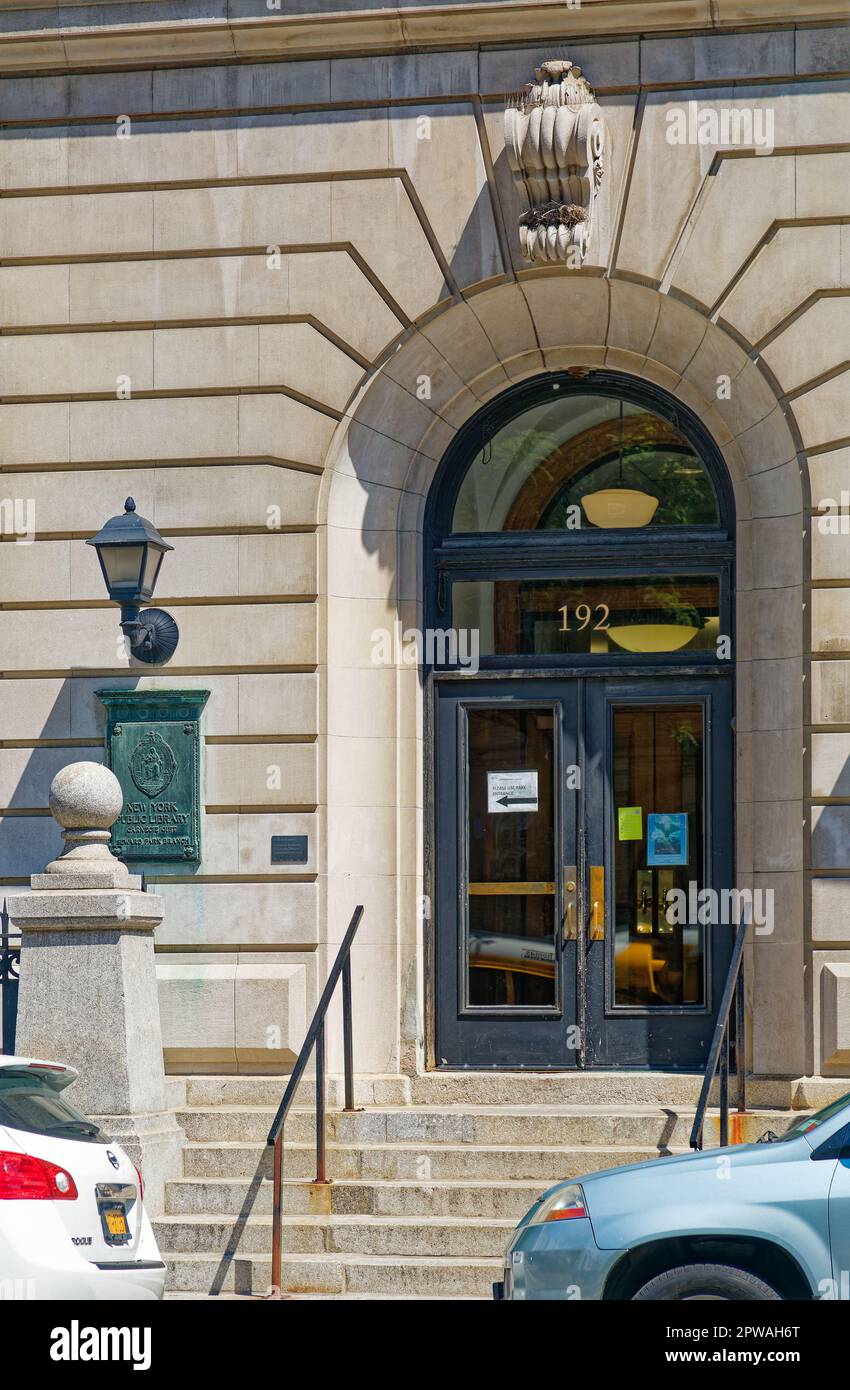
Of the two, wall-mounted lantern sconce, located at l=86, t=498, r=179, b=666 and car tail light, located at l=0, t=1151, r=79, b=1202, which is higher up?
wall-mounted lantern sconce, located at l=86, t=498, r=179, b=666

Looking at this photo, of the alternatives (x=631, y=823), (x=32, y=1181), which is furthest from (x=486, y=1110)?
(x=32, y=1181)

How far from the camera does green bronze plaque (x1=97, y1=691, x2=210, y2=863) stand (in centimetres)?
1273

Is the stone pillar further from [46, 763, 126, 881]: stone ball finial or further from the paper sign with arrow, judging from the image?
the paper sign with arrow

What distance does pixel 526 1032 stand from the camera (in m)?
13.0

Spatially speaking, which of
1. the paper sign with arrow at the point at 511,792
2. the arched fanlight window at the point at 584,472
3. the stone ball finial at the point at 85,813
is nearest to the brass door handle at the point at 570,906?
the paper sign with arrow at the point at 511,792

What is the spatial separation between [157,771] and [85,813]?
3.76 ft

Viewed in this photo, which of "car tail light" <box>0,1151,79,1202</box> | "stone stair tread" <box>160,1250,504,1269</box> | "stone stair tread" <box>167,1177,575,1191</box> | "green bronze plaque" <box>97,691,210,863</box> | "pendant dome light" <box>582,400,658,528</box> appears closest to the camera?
"car tail light" <box>0,1151,79,1202</box>

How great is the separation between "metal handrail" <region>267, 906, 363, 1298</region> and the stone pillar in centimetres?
78

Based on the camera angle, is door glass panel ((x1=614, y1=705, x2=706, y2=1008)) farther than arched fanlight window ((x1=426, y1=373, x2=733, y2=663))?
No

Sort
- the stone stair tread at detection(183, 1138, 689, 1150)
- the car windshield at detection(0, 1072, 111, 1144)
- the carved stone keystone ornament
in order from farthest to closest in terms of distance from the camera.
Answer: the carved stone keystone ornament < the stone stair tread at detection(183, 1138, 689, 1150) < the car windshield at detection(0, 1072, 111, 1144)

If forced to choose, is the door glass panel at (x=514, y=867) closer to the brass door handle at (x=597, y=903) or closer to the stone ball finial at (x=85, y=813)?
the brass door handle at (x=597, y=903)

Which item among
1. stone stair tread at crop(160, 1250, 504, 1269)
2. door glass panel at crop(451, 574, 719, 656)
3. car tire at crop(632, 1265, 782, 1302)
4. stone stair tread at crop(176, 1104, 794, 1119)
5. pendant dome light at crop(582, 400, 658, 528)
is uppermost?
pendant dome light at crop(582, 400, 658, 528)

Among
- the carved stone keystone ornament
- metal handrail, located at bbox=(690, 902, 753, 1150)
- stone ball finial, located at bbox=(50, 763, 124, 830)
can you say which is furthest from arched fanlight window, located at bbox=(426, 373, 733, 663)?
stone ball finial, located at bbox=(50, 763, 124, 830)

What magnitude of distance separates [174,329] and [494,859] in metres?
4.38
